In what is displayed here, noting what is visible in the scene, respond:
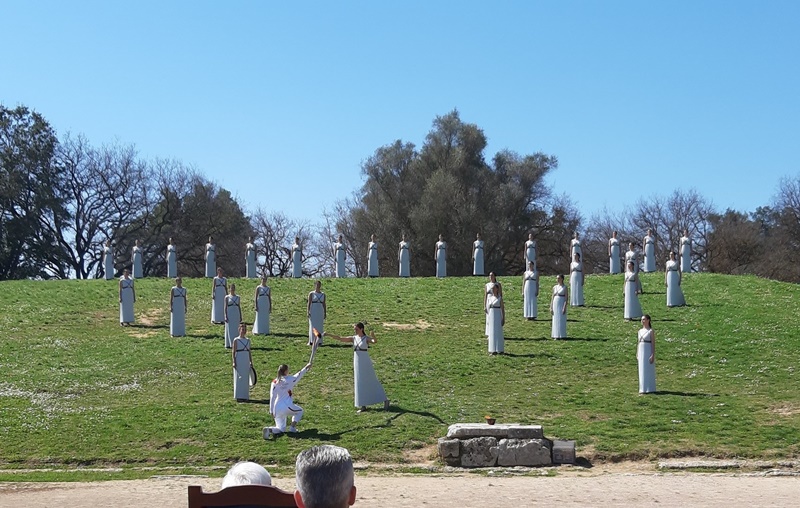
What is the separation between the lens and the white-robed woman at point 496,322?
25875 millimetres

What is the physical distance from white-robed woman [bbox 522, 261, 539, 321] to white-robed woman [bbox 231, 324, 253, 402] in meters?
11.5

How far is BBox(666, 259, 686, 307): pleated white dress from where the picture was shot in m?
31.9

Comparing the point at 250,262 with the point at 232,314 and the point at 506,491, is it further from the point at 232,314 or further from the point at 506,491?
the point at 506,491

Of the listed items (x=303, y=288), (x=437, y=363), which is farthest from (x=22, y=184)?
(x=437, y=363)

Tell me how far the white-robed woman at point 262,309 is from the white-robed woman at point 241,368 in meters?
7.02

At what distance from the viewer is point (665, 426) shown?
19.1m

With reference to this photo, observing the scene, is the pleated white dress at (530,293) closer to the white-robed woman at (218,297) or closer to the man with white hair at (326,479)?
the white-robed woman at (218,297)

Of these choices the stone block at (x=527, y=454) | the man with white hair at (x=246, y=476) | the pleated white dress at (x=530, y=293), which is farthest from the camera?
the pleated white dress at (x=530, y=293)

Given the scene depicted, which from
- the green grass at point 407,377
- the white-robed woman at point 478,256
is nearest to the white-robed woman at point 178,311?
the green grass at point 407,377

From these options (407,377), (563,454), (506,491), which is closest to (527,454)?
(563,454)

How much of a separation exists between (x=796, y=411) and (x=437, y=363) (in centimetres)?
937

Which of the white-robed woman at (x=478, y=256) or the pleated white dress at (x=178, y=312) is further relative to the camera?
the white-robed woman at (x=478, y=256)

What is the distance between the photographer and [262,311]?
29516 mm

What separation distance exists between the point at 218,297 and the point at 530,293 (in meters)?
10.7
